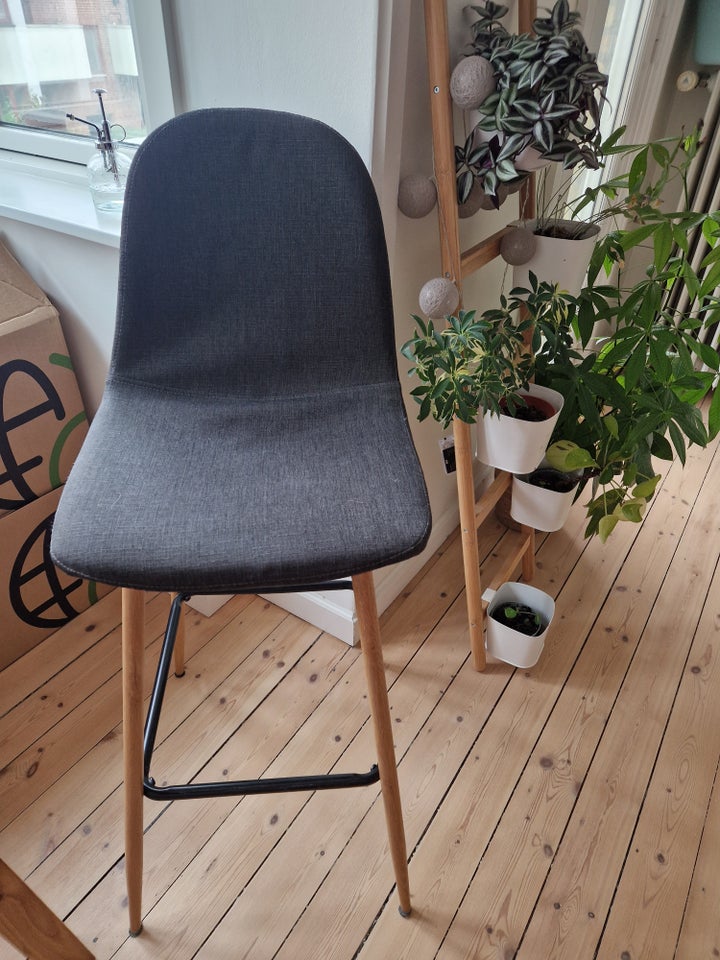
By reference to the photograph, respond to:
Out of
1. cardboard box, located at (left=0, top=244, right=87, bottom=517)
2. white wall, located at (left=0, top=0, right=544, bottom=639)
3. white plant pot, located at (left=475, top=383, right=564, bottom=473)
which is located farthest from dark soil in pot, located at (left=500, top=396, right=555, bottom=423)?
cardboard box, located at (left=0, top=244, right=87, bottom=517)

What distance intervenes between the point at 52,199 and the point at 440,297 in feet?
2.79

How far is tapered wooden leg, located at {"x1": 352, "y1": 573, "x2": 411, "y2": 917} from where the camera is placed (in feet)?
2.50

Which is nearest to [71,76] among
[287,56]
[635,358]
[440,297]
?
[287,56]

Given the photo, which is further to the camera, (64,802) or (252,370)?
(64,802)

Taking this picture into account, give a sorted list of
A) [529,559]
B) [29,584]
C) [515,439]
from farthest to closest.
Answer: [529,559] < [29,584] < [515,439]

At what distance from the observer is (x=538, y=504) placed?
1311mm

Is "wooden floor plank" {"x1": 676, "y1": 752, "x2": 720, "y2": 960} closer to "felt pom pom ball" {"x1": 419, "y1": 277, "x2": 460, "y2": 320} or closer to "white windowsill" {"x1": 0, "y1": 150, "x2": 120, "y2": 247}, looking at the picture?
"felt pom pom ball" {"x1": 419, "y1": 277, "x2": 460, "y2": 320}

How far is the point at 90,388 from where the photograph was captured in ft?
4.72

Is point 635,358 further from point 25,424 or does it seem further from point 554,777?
point 25,424

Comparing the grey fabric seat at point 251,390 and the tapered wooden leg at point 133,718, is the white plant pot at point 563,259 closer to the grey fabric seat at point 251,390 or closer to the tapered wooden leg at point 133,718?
the grey fabric seat at point 251,390

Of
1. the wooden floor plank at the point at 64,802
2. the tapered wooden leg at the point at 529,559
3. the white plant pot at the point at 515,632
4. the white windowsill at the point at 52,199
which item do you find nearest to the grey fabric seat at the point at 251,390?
the wooden floor plank at the point at 64,802

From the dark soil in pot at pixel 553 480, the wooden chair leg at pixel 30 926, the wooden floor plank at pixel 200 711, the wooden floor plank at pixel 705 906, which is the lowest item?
the wooden floor plank at pixel 705 906

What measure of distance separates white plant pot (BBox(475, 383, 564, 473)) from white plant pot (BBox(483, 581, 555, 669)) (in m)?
0.32

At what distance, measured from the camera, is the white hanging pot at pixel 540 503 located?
129 cm
